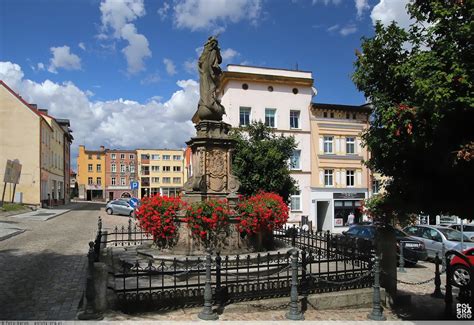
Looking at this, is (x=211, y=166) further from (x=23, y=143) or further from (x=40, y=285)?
(x=23, y=143)

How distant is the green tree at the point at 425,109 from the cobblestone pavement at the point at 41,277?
19.6 ft

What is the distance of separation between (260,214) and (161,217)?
2558 millimetres

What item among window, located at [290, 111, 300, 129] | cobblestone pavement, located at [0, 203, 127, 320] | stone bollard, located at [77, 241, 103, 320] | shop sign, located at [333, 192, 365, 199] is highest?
window, located at [290, 111, 300, 129]

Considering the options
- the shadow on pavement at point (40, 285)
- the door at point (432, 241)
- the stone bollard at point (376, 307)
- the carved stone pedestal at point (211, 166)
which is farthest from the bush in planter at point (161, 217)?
the door at point (432, 241)

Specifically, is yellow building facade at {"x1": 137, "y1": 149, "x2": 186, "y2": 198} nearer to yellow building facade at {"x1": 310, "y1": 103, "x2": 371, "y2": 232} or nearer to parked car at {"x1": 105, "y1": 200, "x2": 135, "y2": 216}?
parked car at {"x1": 105, "y1": 200, "x2": 135, "y2": 216}

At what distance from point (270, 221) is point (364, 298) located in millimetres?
3031

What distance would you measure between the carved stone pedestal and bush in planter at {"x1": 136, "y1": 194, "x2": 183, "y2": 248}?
2.44ft

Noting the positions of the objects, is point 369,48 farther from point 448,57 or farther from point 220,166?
point 220,166

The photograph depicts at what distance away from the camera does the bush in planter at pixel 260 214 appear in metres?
9.95

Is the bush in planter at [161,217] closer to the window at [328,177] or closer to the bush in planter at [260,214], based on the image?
the bush in planter at [260,214]

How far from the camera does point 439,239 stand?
53.2 feet

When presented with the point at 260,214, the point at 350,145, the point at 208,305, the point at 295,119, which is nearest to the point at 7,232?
the point at 260,214

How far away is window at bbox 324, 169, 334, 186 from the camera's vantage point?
107 ft

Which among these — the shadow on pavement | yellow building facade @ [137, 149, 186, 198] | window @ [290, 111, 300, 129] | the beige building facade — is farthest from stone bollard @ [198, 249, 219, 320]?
yellow building facade @ [137, 149, 186, 198]
